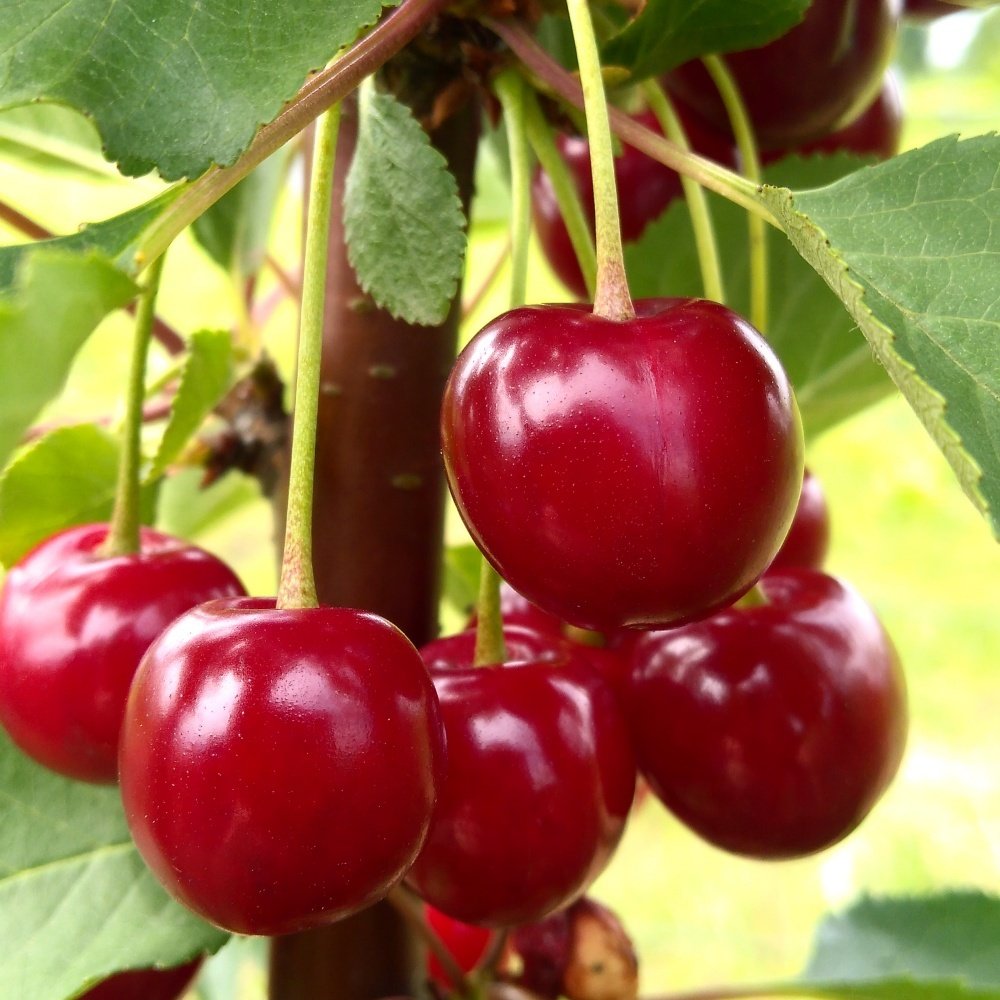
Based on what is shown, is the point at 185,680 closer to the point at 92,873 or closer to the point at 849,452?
the point at 92,873

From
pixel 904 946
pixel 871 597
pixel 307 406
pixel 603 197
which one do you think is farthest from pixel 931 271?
pixel 871 597

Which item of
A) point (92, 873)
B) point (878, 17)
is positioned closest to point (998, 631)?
point (878, 17)

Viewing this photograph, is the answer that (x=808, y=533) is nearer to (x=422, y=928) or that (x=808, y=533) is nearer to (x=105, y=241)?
(x=422, y=928)

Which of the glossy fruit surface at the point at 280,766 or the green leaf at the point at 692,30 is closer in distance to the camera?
the glossy fruit surface at the point at 280,766

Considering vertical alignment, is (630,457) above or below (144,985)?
above

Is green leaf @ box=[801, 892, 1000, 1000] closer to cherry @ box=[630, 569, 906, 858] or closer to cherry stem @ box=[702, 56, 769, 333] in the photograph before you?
cherry @ box=[630, 569, 906, 858]

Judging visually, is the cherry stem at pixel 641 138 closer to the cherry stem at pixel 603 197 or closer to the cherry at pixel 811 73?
the cherry stem at pixel 603 197

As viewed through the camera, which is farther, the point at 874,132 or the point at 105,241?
the point at 874,132

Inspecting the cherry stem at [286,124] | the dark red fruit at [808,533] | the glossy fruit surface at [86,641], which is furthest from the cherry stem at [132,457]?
the dark red fruit at [808,533]
